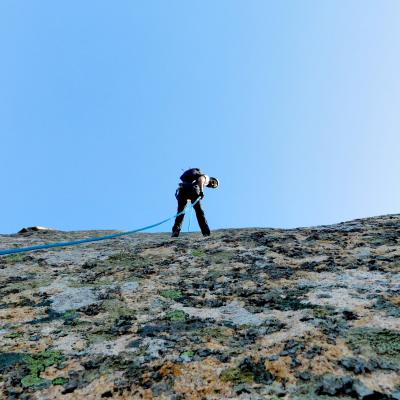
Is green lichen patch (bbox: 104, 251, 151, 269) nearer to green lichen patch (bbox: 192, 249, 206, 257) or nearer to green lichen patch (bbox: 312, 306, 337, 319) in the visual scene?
green lichen patch (bbox: 192, 249, 206, 257)

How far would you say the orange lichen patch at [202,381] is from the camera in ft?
9.14

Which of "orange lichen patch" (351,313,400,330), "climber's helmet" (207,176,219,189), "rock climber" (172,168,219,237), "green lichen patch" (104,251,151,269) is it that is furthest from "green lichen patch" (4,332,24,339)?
"climber's helmet" (207,176,219,189)

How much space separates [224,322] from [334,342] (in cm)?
105

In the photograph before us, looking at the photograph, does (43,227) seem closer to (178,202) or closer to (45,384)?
(178,202)

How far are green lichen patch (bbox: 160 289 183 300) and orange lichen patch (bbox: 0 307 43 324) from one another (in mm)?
1301

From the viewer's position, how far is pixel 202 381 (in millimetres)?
2926

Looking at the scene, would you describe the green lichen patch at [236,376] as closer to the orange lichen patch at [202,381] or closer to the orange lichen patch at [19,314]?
the orange lichen patch at [202,381]

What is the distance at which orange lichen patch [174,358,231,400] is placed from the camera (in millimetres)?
2785

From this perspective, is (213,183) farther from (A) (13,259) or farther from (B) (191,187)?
(A) (13,259)

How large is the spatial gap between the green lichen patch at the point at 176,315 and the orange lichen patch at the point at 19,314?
4.45ft

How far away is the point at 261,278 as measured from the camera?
5.29 m

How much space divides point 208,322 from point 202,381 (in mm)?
1088

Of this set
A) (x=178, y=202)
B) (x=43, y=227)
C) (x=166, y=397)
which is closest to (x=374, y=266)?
(x=166, y=397)

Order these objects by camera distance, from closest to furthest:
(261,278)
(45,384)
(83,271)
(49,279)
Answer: (45,384), (261,278), (49,279), (83,271)
